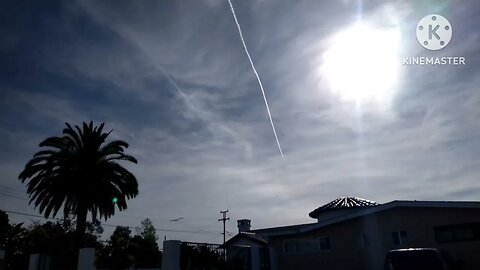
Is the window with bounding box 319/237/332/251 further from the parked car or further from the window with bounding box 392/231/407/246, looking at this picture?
the parked car

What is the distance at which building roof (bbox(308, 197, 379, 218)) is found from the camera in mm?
30109

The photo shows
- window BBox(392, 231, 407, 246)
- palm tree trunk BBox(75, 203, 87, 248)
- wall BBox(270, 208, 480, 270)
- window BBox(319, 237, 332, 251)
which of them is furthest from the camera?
palm tree trunk BBox(75, 203, 87, 248)

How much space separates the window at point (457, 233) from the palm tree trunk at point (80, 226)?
20412 millimetres

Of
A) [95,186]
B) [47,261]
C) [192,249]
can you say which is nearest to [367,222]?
[192,249]

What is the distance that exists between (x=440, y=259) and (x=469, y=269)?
7898mm

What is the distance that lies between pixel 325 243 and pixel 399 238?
441cm

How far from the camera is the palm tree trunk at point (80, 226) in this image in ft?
85.0

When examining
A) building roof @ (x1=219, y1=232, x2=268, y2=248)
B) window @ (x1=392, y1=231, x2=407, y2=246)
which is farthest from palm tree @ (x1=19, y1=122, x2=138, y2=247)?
window @ (x1=392, y1=231, x2=407, y2=246)

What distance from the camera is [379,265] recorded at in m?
21.5

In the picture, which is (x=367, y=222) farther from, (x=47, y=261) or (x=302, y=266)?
(x=47, y=261)

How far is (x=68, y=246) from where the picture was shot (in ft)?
148

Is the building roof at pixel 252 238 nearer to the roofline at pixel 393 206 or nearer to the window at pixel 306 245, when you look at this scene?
the window at pixel 306 245

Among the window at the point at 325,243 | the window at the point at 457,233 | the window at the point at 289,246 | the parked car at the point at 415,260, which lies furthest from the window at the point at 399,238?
the parked car at the point at 415,260

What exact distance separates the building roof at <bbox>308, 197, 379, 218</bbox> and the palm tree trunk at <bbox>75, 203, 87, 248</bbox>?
16726 mm
